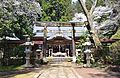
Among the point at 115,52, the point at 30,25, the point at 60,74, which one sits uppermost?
the point at 30,25

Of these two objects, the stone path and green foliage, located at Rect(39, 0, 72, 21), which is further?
green foliage, located at Rect(39, 0, 72, 21)

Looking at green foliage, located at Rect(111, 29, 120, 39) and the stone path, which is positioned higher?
green foliage, located at Rect(111, 29, 120, 39)

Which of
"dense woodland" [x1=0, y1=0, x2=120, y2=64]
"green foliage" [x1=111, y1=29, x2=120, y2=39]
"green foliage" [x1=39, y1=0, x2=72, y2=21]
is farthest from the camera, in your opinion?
"green foliage" [x1=39, y1=0, x2=72, y2=21]

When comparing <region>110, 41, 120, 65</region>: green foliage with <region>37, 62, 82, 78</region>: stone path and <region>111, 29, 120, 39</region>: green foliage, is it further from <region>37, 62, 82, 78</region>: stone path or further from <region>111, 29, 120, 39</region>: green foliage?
<region>111, 29, 120, 39</region>: green foliage

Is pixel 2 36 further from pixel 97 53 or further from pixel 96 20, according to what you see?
pixel 96 20

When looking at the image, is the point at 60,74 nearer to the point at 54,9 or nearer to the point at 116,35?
the point at 116,35

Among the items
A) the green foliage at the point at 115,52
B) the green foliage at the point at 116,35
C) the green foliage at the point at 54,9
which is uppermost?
the green foliage at the point at 54,9

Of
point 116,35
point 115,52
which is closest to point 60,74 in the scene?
point 115,52

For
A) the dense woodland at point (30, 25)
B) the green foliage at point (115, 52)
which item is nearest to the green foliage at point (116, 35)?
the dense woodland at point (30, 25)

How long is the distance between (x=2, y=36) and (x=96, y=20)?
14.2 metres

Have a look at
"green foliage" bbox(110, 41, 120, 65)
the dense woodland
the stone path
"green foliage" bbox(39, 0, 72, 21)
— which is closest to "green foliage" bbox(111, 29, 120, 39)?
the dense woodland

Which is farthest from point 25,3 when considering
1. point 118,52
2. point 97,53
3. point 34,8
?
point 118,52

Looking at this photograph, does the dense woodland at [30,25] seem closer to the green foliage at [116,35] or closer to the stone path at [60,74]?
the green foliage at [116,35]

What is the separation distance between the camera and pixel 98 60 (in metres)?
20.6
